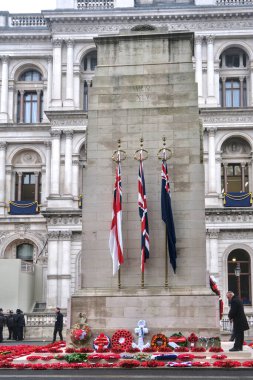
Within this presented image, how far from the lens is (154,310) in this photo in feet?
72.2

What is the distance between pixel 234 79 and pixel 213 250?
14.7m

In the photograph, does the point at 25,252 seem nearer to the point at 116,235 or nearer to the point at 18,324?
the point at 18,324

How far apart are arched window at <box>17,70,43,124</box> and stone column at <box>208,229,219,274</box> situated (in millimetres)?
17962

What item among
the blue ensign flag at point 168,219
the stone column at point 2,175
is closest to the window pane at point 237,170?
the stone column at point 2,175

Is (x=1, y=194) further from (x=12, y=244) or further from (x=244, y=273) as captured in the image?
(x=244, y=273)

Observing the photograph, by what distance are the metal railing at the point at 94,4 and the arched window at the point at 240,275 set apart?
A: 72.4 feet

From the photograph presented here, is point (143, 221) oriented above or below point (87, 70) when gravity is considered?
below

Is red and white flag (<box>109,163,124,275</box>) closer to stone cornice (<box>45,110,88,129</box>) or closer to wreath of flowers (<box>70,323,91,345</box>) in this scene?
wreath of flowers (<box>70,323,91,345</box>)

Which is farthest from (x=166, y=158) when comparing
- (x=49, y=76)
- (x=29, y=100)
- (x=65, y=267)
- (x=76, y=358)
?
(x=29, y=100)

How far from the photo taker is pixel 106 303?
2222 cm

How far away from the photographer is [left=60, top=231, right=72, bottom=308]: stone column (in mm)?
50025

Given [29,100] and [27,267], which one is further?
[29,100]

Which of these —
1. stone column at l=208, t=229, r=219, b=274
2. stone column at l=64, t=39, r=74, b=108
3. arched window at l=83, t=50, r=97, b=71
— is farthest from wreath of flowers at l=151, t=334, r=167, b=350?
arched window at l=83, t=50, r=97, b=71

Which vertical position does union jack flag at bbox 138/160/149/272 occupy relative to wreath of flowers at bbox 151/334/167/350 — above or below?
above
